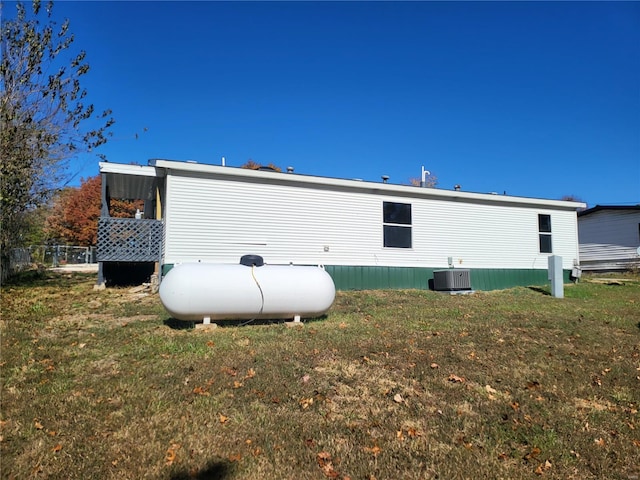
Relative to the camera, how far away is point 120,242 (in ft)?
37.3

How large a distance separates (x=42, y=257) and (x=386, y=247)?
23.2m

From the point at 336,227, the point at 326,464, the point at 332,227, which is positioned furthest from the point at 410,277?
the point at 326,464

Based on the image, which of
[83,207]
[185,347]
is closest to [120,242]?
[185,347]

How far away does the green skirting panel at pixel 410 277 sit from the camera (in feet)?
39.8

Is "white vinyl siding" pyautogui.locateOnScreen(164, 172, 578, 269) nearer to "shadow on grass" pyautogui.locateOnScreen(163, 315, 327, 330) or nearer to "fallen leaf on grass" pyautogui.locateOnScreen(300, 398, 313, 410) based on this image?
"shadow on grass" pyautogui.locateOnScreen(163, 315, 327, 330)

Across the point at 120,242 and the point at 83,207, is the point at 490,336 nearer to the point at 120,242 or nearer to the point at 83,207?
the point at 120,242

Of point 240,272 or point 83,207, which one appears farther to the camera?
point 83,207

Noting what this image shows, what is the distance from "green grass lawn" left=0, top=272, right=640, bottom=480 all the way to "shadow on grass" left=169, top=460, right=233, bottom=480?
0.04 feet

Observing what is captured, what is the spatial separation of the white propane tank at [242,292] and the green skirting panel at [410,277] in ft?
17.0

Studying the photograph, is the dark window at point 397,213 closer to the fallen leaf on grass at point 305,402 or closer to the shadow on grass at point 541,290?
the shadow on grass at point 541,290

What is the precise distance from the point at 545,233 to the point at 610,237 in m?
9.70

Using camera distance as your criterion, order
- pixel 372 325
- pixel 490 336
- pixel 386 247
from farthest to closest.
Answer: pixel 386 247 → pixel 372 325 → pixel 490 336

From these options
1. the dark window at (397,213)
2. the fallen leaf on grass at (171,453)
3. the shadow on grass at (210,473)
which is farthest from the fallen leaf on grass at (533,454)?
the dark window at (397,213)

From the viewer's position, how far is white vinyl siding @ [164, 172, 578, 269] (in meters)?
10.7
